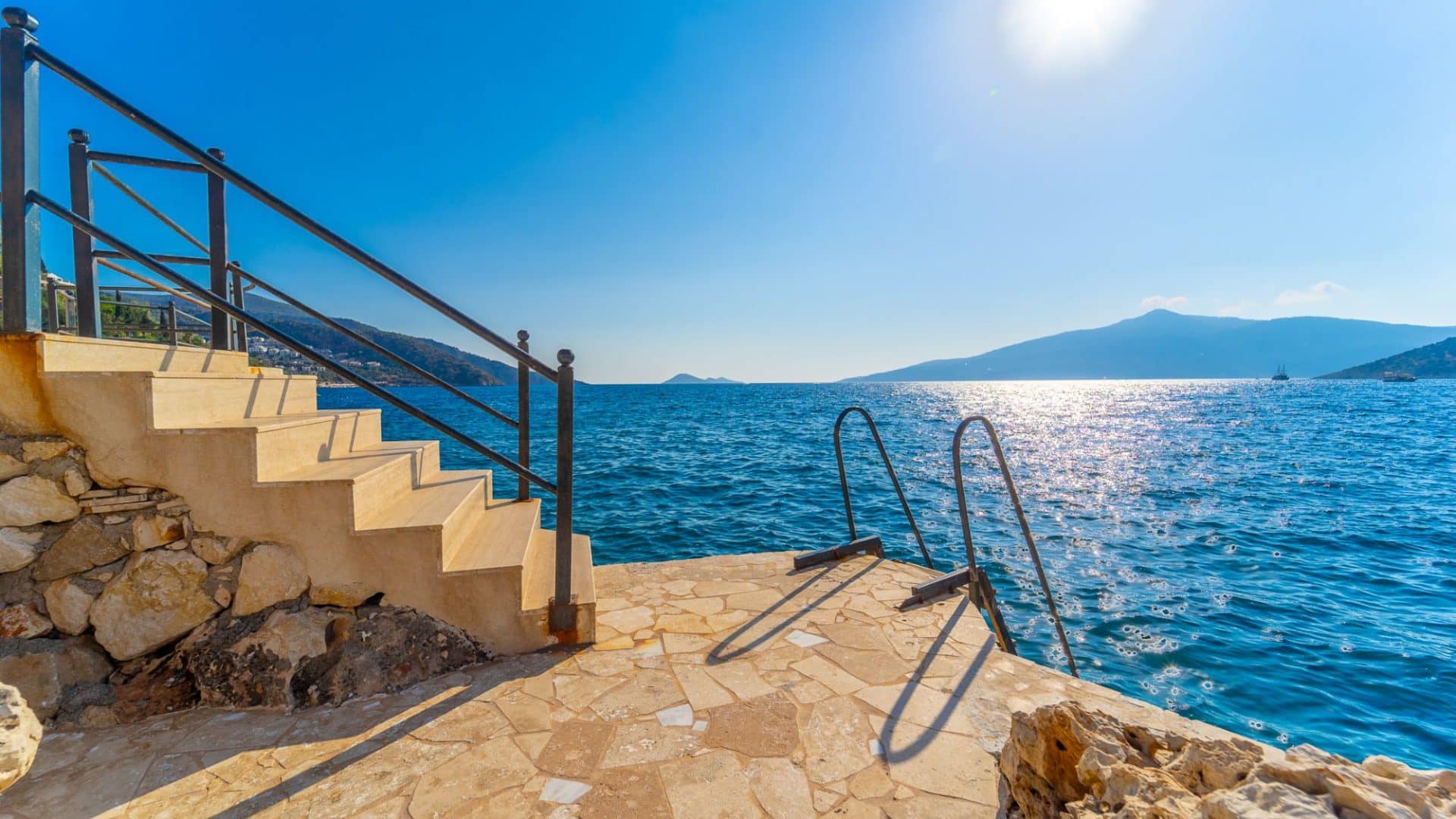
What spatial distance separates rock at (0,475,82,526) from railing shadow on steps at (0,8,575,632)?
66cm

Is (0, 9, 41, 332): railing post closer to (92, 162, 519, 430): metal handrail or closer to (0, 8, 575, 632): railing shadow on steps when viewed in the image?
(0, 8, 575, 632): railing shadow on steps

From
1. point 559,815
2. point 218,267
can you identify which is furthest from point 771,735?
point 218,267

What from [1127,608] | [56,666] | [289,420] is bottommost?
[1127,608]

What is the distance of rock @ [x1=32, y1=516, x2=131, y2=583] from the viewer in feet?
7.55

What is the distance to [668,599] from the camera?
153 inches

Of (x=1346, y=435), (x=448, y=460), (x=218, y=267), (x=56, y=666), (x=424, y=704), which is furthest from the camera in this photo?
(x=1346, y=435)

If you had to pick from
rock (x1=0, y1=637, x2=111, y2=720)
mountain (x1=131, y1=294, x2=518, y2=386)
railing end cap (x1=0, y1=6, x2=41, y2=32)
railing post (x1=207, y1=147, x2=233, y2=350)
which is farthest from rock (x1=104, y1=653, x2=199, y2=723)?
mountain (x1=131, y1=294, x2=518, y2=386)

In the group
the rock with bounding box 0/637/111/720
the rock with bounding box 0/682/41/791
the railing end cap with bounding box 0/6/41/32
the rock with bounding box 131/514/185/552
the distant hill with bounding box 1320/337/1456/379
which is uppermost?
the distant hill with bounding box 1320/337/1456/379

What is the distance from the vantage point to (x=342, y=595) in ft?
8.66

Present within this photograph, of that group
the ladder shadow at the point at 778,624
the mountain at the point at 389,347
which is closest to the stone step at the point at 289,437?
the ladder shadow at the point at 778,624

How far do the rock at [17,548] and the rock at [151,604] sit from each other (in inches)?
11.4

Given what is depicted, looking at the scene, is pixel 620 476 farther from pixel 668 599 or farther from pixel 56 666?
pixel 56 666

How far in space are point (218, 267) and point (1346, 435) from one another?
40.4m

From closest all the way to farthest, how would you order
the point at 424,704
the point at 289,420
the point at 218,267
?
the point at 424,704
the point at 289,420
the point at 218,267
